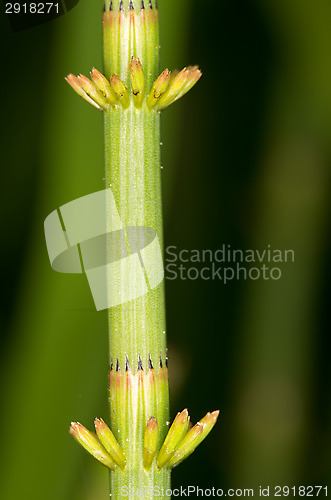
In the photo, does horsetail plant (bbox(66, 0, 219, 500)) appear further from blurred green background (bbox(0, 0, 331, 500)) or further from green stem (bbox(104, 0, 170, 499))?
blurred green background (bbox(0, 0, 331, 500))

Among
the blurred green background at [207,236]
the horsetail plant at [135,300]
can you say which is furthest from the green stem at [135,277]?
the blurred green background at [207,236]

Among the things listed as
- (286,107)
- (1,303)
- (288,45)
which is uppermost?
(288,45)

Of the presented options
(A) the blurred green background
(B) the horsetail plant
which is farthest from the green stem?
(A) the blurred green background

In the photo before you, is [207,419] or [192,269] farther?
[192,269]

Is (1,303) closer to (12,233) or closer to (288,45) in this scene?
(12,233)

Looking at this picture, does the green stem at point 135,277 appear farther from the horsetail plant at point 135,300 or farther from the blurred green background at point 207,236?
the blurred green background at point 207,236

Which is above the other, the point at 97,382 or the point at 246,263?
the point at 246,263

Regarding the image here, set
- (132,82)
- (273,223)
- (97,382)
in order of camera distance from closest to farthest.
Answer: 1. (132,82)
2. (97,382)
3. (273,223)

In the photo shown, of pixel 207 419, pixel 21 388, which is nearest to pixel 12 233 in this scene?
pixel 21 388
